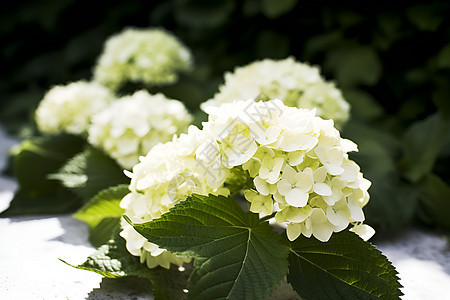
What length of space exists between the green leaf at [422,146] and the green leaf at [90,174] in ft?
2.84

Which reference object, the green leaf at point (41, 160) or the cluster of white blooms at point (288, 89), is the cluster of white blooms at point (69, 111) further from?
the cluster of white blooms at point (288, 89)

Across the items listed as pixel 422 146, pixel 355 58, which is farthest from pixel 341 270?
pixel 355 58

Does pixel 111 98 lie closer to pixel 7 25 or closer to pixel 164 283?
pixel 164 283

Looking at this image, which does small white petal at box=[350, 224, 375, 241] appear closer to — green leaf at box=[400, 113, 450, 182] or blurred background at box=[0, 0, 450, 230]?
blurred background at box=[0, 0, 450, 230]

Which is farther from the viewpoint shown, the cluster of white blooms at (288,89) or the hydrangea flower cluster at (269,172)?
the cluster of white blooms at (288,89)

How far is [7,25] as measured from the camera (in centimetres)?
294

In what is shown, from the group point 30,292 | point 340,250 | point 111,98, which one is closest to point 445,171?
point 340,250

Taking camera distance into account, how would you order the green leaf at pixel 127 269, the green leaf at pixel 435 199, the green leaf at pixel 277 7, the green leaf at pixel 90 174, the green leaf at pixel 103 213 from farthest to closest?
1. the green leaf at pixel 277 7
2. the green leaf at pixel 435 199
3. the green leaf at pixel 90 174
4. the green leaf at pixel 103 213
5. the green leaf at pixel 127 269

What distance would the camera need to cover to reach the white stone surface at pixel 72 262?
90 centimetres

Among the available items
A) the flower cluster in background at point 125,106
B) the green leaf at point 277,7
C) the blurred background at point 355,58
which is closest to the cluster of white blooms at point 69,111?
the flower cluster in background at point 125,106

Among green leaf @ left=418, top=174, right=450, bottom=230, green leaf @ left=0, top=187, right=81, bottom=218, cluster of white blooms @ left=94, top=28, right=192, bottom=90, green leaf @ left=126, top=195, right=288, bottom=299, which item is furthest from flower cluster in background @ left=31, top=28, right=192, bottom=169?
green leaf @ left=418, top=174, right=450, bottom=230

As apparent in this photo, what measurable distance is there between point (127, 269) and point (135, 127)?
512mm

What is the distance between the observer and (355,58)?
76.3 inches

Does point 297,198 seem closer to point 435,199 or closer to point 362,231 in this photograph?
point 362,231
